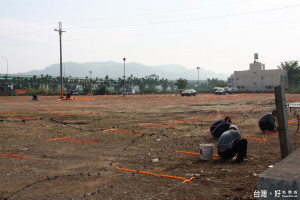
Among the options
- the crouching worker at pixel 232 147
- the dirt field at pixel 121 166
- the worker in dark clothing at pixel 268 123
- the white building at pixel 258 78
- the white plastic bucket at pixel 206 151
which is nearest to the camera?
the dirt field at pixel 121 166

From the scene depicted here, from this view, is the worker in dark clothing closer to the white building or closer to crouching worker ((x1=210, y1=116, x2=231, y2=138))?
crouching worker ((x1=210, y1=116, x2=231, y2=138))

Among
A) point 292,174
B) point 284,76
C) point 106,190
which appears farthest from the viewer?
point 284,76

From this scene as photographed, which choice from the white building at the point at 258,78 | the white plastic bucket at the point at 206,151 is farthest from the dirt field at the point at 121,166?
the white building at the point at 258,78

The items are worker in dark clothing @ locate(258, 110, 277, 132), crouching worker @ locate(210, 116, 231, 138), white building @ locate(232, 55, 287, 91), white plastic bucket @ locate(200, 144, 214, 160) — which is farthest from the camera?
white building @ locate(232, 55, 287, 91)

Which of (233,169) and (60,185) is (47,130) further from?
(233,169)

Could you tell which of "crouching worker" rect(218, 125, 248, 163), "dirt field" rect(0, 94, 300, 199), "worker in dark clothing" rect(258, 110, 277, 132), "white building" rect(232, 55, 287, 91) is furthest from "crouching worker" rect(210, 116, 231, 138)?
"white building" rect(232, 55, 287, 91)

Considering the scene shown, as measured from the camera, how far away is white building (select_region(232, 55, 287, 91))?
8900cm

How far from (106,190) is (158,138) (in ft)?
17.5

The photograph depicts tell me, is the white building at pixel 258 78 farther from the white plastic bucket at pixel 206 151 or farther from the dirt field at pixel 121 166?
the white plastic bucket at pixel 206 151

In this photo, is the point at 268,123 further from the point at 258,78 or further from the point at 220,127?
the point at 258,78

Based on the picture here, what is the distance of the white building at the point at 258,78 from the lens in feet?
292

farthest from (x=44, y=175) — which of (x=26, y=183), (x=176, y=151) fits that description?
(x=176, y=151)

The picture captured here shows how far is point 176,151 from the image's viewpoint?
8461mm

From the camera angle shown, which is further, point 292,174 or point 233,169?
point 233,169
